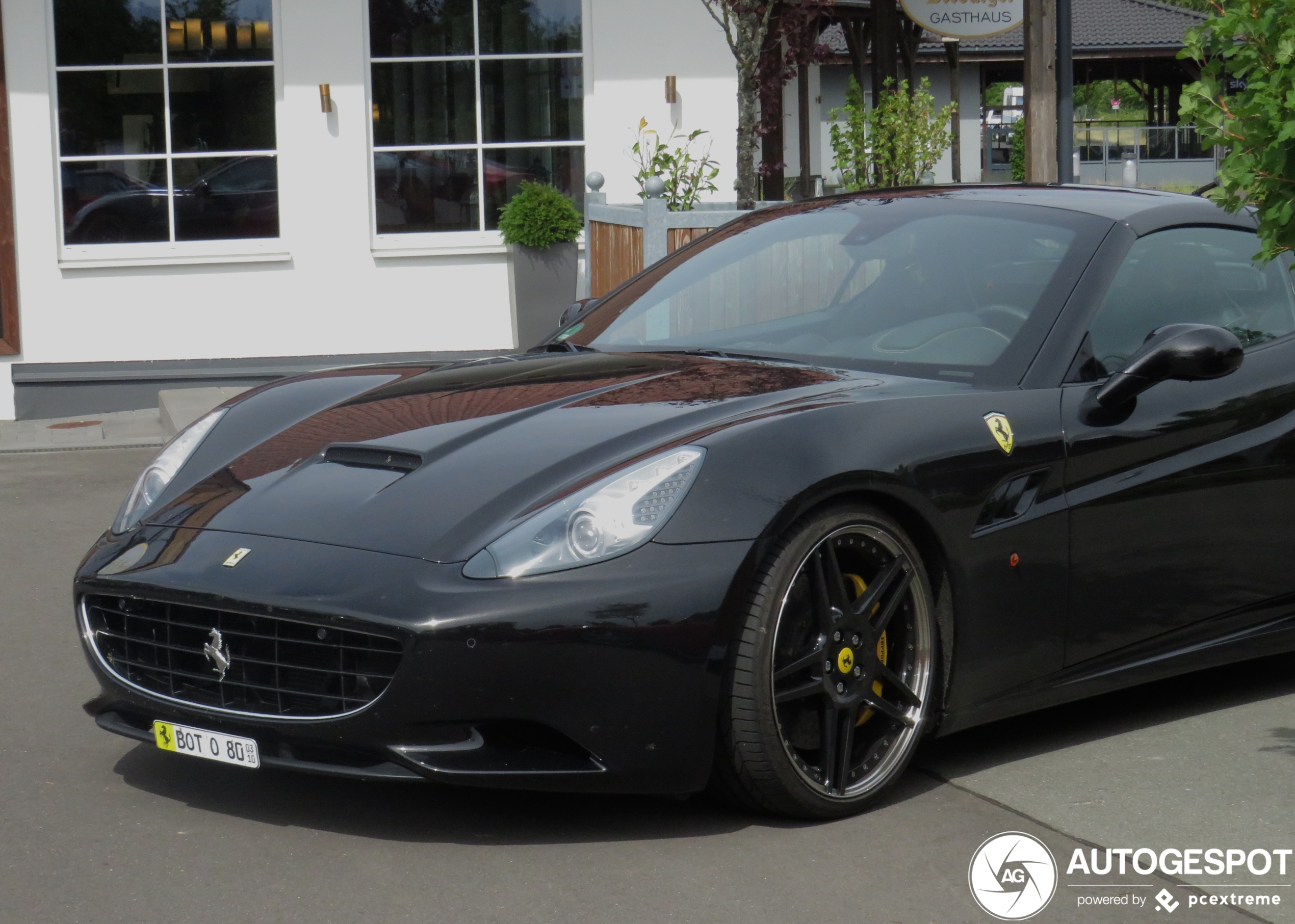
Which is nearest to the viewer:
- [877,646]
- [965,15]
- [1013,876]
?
[1013,876]

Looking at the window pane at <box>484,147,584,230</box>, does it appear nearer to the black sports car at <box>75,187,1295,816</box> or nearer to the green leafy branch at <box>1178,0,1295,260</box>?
the black sports car at <box>75,187,1295,816</box>

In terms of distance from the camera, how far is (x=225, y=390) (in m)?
11.8

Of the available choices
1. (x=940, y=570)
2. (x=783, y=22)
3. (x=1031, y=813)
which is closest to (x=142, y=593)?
(x=940, y=570)

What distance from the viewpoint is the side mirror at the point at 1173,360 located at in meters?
4.05

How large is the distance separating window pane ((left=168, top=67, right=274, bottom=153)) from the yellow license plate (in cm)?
989

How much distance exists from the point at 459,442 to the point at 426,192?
9704 mm

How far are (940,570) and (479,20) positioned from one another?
33.4 feet

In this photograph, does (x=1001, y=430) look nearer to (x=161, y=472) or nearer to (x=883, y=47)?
(x=161, y=472)

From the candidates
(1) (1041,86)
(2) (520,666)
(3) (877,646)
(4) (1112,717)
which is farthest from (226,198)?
(2) (520,666)

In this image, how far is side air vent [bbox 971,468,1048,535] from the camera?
388 centimetres

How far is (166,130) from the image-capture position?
12680 mm

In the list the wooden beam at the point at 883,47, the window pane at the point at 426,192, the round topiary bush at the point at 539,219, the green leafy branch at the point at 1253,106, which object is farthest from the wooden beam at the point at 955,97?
the green leafy branch at the point at 1253,106

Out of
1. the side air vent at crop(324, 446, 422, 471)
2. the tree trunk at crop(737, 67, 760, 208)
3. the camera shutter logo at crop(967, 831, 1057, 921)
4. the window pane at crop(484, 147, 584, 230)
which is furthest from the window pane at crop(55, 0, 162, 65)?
the camera shutter logo at crop(967, 831, 1057, 921)

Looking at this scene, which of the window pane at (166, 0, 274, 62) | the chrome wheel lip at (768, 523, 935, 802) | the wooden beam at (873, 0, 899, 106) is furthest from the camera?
the wooden beam at (873, 0, 899, 106)
